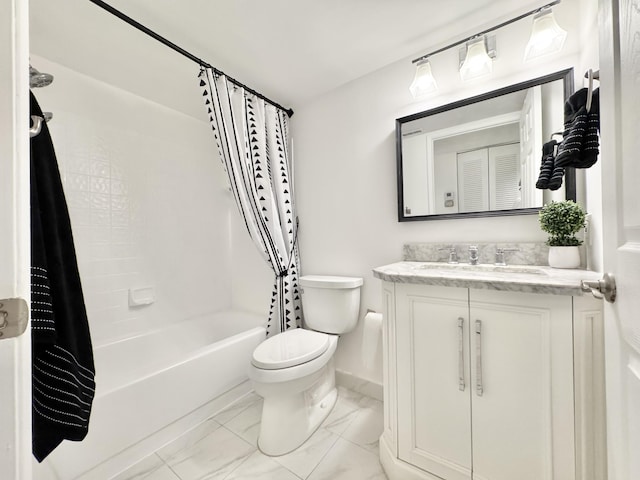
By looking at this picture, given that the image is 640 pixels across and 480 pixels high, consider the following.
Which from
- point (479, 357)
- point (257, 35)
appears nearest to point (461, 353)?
point (479, 357)

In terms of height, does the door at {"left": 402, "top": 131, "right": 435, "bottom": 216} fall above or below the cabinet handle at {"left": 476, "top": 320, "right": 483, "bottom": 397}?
above

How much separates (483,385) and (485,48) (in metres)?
1.56

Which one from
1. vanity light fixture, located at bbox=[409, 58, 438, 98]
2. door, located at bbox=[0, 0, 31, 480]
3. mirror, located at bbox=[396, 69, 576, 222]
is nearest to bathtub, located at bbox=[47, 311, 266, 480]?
door, located at bbox=[0, 0, 31, 480]

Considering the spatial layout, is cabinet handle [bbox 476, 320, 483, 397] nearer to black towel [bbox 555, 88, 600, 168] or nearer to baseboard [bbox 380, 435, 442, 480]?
baseboard [bbox 380, 435, 442, 480]

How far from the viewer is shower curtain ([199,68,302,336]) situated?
1.53m

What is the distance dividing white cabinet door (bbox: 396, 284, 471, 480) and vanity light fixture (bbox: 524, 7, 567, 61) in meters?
1.18

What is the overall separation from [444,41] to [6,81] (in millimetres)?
1838

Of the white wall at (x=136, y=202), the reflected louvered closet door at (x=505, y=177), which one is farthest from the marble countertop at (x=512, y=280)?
the white wall at (x=136, y=202)

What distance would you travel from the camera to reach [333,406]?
1653mm

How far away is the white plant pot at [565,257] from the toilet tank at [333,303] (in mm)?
976

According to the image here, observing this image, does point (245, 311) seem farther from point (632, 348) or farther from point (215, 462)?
point (632, 348)

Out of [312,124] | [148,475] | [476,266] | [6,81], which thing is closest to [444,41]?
[312,124]

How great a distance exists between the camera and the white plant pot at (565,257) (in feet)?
3.59

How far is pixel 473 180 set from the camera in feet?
4.64
